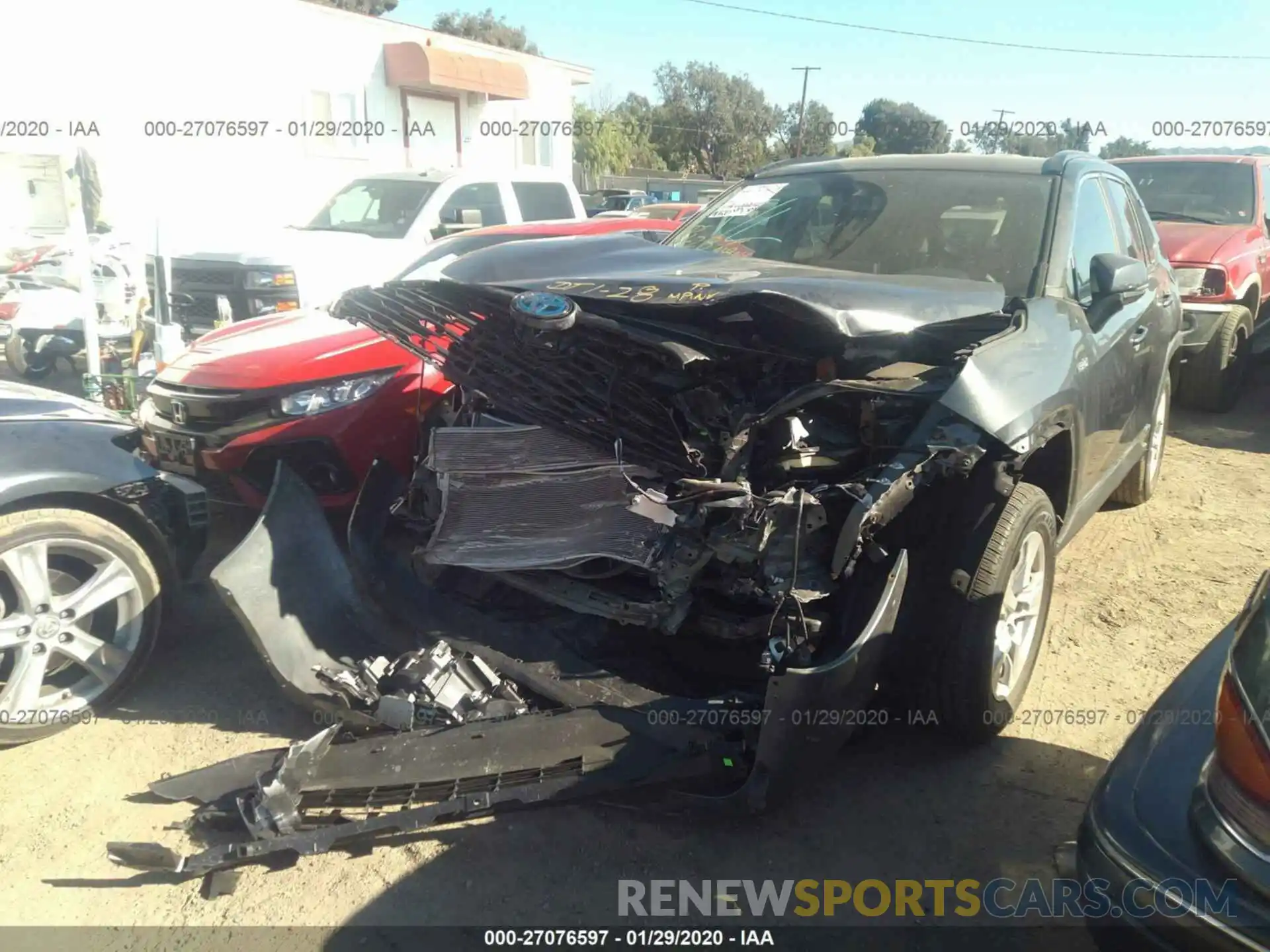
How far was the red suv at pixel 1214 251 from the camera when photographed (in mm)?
7562

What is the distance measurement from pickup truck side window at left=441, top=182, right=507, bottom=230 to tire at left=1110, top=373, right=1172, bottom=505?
18.9 ft

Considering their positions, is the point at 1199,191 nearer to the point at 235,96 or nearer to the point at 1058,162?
the point at 1058,162

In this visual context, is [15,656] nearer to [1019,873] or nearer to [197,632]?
[197,632]

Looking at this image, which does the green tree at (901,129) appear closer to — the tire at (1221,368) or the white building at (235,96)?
the white building at (235,96)

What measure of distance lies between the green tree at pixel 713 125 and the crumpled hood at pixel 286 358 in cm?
3970

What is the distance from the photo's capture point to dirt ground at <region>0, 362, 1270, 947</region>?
2574mm

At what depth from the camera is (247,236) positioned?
8453mm

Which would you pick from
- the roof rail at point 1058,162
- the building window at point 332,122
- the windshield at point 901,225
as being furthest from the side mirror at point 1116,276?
the building window at point 332,122

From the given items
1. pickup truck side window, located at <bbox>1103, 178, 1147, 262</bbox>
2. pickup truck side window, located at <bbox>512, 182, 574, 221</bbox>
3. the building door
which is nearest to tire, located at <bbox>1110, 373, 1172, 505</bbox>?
pickup truck side window, located at <bbox>1103, 178, 1147, 262</bbox>

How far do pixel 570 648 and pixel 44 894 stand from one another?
1677mm

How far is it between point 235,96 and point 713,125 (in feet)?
104

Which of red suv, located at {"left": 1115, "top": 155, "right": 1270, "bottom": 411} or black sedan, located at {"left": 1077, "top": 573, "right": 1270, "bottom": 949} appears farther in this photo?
red suv, located at {"left": 1115, "top": 155, "right": 1270, "bottom": 411}

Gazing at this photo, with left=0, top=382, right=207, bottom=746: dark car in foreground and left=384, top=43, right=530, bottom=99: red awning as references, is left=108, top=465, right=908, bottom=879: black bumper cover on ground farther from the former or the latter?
left=384, top=43, right=530, bottom=99: red awning

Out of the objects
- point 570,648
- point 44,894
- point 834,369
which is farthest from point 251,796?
point 834,369
